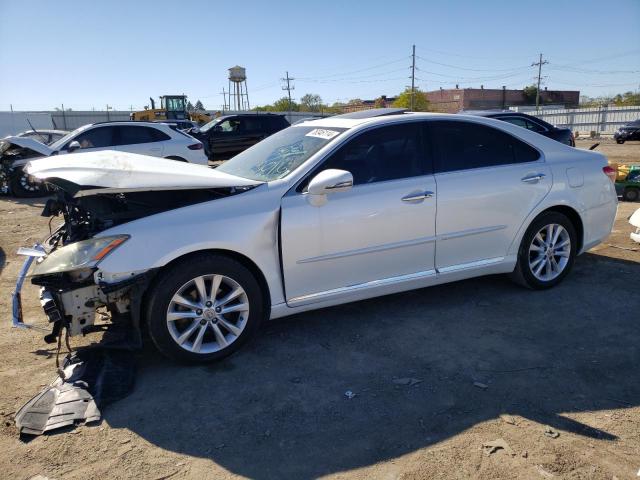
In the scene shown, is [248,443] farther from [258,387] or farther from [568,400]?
[568,400]

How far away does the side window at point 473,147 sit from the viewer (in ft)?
13.5

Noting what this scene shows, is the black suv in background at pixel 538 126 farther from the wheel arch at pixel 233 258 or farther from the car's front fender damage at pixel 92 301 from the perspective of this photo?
the car's front fender damage at pixel 92 301

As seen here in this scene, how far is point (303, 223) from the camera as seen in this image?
3.53 meters

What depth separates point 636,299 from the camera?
4.39 meters

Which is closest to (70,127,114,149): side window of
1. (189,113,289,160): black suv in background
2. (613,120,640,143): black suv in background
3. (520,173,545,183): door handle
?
(189,113,289,160): black suv in background

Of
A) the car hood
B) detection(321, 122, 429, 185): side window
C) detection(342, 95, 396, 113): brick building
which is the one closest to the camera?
detection(321, 122, 429, 185): side window

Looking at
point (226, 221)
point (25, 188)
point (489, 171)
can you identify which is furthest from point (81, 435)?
point (25, 188)

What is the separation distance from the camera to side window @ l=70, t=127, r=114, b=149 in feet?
34.3

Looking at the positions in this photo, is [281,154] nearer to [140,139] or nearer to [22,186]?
[140,139]

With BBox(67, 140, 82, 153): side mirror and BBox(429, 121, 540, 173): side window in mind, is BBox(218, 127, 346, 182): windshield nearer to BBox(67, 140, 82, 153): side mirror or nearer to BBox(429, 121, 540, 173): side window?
BBox(429, 121, 540, 173): side window

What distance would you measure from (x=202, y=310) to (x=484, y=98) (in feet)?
253

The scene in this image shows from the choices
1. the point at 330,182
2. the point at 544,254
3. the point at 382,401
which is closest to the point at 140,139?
the point at 330,182

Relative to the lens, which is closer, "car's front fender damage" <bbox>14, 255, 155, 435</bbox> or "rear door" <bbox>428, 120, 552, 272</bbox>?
"car's front fender damage" <bbox>14, 255, 155, 435</bbox>

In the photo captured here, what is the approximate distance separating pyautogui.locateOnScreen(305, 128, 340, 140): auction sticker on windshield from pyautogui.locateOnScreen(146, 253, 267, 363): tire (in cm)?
129
